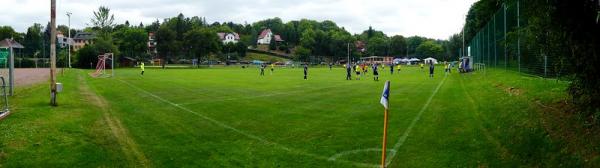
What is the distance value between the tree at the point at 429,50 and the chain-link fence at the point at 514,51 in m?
138

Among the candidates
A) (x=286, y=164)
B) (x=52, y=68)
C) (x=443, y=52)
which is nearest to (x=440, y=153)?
(x=286, y=164)

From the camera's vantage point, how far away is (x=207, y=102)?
62.1 feet

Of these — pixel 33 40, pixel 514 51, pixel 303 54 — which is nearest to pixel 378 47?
pixel 303 54

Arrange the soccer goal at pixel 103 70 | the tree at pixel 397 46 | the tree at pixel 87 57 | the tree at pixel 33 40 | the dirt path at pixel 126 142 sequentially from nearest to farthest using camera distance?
the dirt path at pixel 126 142 → the soccer goal at pixel 103 70 → the tree at pixel 87 57 → the tree at pixel 33 40 → the tree at pixel 397 46

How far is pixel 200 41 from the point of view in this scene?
117 meters

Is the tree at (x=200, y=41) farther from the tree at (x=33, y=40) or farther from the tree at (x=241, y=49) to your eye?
the tree at (x=33, y=40)

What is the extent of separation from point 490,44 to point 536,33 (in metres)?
30.6

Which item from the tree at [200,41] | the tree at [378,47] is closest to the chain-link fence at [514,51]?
the tree at [200,41]

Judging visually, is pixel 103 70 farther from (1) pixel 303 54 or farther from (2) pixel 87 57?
(1) pixel 303 54

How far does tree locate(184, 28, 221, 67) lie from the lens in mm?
116625

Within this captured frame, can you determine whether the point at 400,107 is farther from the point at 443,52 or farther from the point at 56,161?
the point at 443,52

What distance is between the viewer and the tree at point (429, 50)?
18000 cm

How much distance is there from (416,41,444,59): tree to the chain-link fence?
138 metres

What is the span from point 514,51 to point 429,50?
562ft
